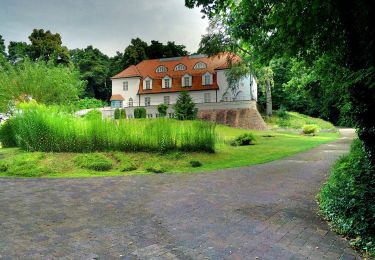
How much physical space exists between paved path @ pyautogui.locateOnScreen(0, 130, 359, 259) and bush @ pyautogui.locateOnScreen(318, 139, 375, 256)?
0.19 meters

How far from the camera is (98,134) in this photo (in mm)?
11422

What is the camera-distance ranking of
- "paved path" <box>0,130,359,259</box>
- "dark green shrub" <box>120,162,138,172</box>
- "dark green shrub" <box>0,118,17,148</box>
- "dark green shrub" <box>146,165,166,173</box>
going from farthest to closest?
"dark green shrub" <box>0,118,17,148</box>, "dark green shrub" <box>120,162,138,172</box>, "dark green shrub" <box>146,165,166,173</box>, "paved path" <box>0,130,359,259</box>

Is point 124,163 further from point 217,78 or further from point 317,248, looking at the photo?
point 217,78

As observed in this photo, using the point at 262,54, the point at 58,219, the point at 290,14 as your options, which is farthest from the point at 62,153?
the point at 290,14

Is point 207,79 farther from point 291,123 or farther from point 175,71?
point 291,123

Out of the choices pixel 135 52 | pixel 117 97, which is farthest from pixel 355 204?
pixel 135 52

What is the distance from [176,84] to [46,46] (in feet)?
81.8

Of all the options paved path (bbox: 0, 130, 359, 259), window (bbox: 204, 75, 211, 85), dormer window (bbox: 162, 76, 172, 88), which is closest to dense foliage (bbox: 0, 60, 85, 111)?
paved path (bbox: 0, 130, 359, 259)

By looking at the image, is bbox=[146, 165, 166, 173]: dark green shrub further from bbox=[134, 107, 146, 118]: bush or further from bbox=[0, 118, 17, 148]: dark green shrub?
bbox=[134, 107, 146, 118]: bush

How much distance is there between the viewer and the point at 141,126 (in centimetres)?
1177

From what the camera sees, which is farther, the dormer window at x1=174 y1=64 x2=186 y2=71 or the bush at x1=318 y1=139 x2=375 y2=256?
the dormer window at x1=174 y1=64 x2=186 y2=71

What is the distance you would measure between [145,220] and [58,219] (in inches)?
51.1

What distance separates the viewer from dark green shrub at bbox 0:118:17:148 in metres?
14.8

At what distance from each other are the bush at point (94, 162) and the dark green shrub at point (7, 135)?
6033mm
